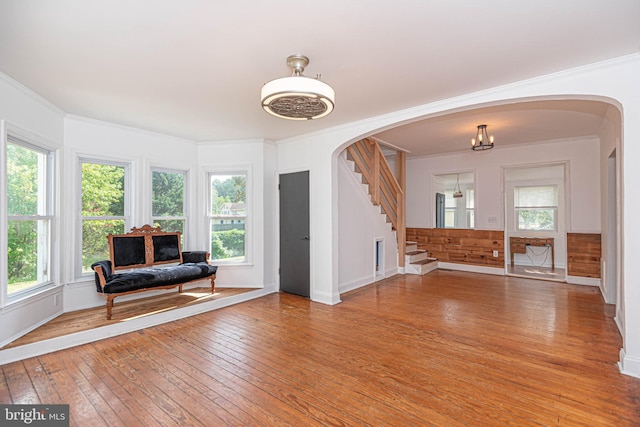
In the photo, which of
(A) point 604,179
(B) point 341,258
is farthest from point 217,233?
(A) point 604,179

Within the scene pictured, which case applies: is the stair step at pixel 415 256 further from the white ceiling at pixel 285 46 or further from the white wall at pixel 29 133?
the white wall at pixel 29 133

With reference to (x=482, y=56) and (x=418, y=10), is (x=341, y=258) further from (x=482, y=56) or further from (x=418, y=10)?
(x=418, y=10)

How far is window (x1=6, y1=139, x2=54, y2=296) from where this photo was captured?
3.16 metres

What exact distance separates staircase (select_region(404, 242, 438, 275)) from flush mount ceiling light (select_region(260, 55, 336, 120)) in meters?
4.81

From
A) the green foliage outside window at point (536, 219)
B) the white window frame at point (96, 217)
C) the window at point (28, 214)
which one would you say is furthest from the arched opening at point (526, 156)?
the window at point (28, 214)

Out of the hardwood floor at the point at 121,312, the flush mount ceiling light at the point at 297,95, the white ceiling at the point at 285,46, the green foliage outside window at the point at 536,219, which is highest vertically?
the white ceiling at the point at 285,46

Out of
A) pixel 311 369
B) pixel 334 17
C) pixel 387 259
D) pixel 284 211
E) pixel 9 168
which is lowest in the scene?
pixel 311 369

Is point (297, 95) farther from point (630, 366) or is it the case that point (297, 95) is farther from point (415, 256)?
point (415, 256)

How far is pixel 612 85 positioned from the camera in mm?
2609

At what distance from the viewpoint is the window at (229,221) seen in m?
5.35

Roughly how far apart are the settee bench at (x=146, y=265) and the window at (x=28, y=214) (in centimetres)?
57

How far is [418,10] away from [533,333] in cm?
339

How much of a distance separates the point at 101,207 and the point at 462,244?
6.89 metres

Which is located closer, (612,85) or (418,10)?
(418,10)
